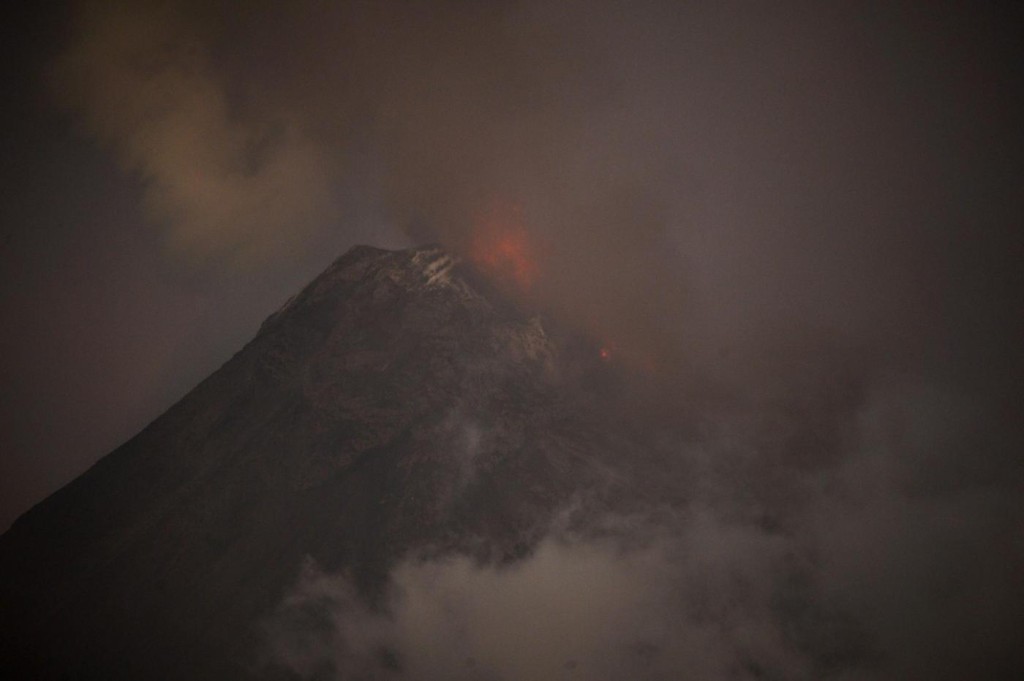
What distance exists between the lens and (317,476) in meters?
118

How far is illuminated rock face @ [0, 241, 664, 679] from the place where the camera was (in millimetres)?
99875

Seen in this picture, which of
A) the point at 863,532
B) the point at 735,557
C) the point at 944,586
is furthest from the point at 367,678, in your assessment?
the point at 944,586

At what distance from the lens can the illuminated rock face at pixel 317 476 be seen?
99.9 metres

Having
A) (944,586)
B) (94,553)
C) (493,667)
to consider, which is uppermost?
(944,586)

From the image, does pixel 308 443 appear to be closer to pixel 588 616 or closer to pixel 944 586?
pixel 588 616

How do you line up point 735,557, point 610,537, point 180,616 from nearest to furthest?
point 180,616
point 610,537
point 735,557

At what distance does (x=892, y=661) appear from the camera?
149 metres

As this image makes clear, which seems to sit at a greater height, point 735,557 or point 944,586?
point 944,586

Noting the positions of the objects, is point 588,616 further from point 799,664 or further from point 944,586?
point 944,586

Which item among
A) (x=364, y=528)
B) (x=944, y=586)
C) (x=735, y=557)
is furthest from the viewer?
(x=944, y=586)

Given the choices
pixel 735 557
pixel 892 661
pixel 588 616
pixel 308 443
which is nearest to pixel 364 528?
pixel 308 443

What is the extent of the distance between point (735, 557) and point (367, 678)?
350 feet

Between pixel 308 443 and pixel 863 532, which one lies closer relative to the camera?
pixel 308 443

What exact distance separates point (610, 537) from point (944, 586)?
155 meters
